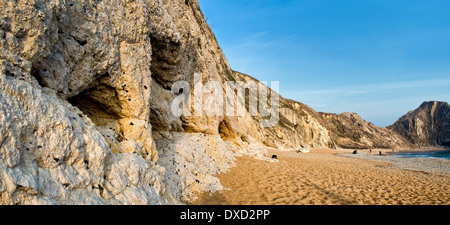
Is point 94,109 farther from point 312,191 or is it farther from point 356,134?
point 356,134

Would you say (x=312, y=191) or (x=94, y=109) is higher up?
(x=94, y=109)

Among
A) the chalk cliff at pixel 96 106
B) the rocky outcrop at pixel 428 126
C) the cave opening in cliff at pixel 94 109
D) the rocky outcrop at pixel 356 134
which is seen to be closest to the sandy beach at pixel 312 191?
the chalk cliff at pixel 96 106

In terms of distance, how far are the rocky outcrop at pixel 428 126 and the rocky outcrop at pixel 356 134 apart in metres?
8.20

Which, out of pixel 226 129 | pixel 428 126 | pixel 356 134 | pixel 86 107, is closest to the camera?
pixel 86 107

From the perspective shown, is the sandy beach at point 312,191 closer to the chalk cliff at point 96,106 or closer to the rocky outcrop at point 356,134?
the chalk cliff at point 96,106

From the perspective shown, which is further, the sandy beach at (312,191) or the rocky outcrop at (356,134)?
the rocky outcrop at (356,134)

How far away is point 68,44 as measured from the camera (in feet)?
15.8

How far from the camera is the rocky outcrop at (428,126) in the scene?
8521 centimetres

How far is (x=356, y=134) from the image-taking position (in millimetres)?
68562

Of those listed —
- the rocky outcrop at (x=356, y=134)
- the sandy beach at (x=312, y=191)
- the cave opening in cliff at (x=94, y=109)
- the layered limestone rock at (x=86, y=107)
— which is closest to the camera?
the layered limestone rock at (x=86, y=107)

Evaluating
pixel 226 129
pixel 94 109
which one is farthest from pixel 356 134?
pixel 94 109

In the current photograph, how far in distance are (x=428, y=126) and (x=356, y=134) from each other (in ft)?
157

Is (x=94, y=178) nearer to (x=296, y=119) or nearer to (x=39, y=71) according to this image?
(x=39, y=71)
